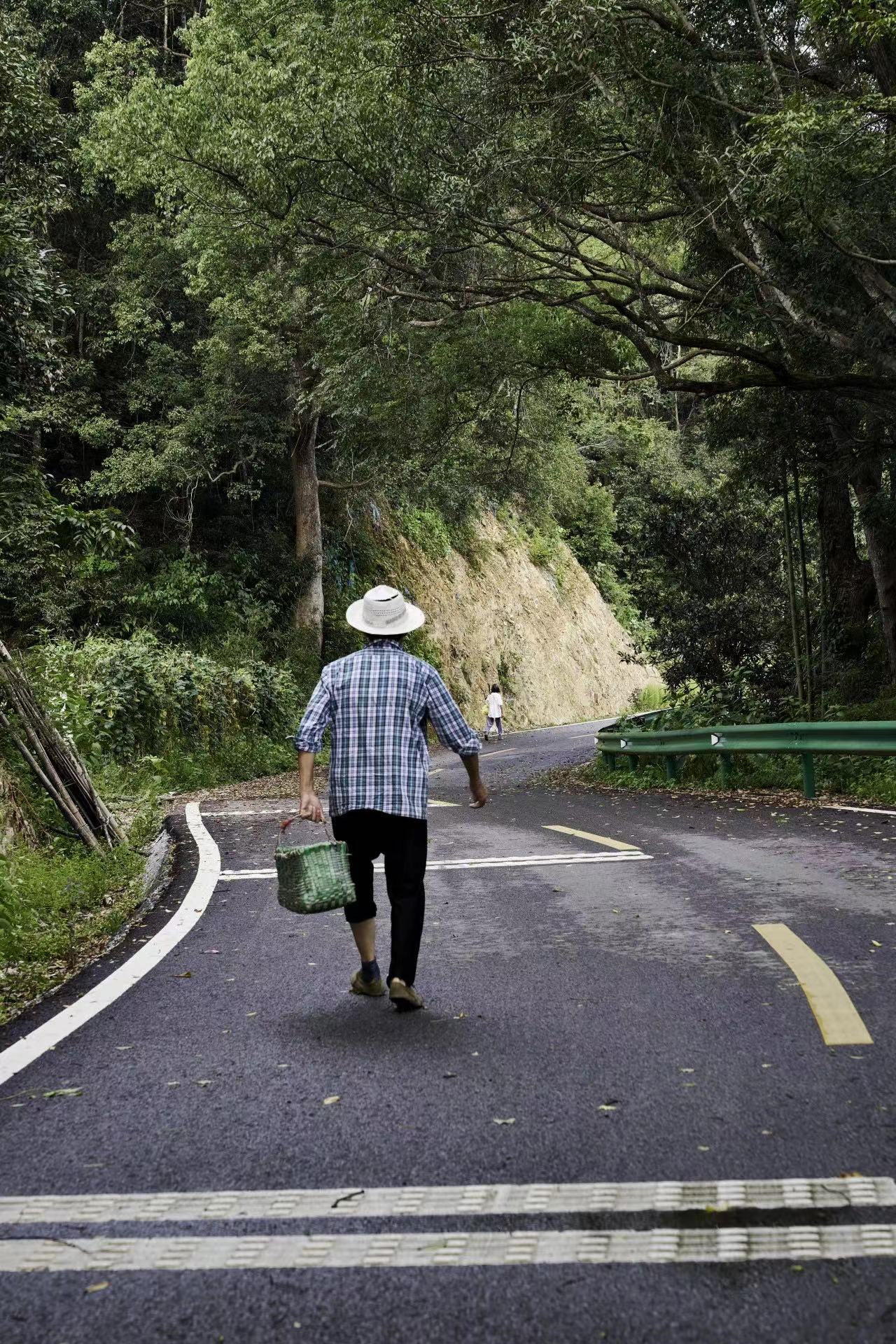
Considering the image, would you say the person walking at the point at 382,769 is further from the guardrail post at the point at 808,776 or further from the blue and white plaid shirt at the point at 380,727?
the guardrail post at the point at 808,776

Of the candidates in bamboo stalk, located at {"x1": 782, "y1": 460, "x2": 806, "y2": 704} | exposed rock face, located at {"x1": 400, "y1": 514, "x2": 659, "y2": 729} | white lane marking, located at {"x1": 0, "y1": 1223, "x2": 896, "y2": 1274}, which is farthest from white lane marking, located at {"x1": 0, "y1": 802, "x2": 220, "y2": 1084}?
exposed rock face, located at {"x1": 400, "y1": 514, "x2": 659, "y2": 729}

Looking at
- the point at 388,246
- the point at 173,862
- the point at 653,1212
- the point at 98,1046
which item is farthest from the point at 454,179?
the point at 653,1212

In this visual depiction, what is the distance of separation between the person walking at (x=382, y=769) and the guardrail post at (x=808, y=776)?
947cm

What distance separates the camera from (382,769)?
6.05 m

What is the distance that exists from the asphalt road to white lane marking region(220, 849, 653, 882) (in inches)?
97.4

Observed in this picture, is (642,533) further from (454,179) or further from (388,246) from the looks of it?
(454,179)

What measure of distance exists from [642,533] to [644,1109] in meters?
19.8

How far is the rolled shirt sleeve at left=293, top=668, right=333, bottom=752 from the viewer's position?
608cm

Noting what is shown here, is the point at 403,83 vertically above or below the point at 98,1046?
above

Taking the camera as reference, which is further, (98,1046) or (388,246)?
(388,246)

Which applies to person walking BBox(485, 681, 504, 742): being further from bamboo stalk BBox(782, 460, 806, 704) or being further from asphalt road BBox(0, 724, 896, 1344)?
asphalt road BBox(0, 724, 896, 1344)

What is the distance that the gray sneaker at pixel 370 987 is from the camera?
249 inches

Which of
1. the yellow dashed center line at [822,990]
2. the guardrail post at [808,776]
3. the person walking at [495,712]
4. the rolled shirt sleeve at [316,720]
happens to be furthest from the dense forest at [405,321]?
the yellow dashed center line at [822,990]

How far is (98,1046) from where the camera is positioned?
5.57 metres
